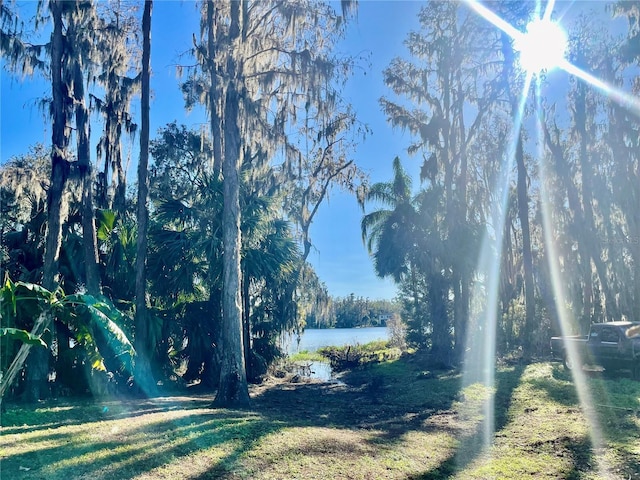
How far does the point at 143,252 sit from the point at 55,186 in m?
2.89

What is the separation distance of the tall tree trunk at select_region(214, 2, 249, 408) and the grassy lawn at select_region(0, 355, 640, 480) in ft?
2.36

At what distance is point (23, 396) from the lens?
38.1 ft

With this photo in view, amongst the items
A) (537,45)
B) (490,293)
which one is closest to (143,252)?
(490,293)

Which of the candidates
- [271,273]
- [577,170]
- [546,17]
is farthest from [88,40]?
[577,170]

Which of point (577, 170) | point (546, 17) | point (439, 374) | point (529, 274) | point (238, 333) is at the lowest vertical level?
point (439, 374)

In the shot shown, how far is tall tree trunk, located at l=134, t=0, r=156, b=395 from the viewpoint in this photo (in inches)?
533

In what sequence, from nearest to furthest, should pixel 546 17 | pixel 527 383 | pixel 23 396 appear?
1. pixel 23 396
2. pixel 527 383
3. pixel 546 17

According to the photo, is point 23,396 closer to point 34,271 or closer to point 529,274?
point 34,271

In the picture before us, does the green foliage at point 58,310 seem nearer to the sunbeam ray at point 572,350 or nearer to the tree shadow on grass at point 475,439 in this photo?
the tree shadow on grass at point 475,439

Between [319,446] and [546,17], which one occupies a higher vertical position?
[546,17]

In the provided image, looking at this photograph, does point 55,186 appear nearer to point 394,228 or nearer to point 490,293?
point 394,228

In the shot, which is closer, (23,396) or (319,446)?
(319,446)

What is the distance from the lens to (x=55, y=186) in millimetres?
12547

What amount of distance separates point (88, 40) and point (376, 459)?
13.6 metres
